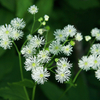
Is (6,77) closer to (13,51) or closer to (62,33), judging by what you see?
(13,51)

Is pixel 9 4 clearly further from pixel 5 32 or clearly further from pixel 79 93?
pixel 79 93

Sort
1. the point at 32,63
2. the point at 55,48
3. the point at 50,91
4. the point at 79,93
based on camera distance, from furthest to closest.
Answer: the point at 79,93
the point at 50,91
the point at 55,48
the point at 32,63

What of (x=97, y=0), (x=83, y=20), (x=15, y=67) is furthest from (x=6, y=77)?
(x=97, y=0)

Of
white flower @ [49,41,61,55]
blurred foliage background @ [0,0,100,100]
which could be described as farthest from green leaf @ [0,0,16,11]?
white flower @ [49,41,61,55]

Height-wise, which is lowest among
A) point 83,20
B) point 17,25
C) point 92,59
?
point 92,59

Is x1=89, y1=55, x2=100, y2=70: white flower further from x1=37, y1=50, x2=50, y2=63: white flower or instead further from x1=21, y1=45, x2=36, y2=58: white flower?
x1=21, y1=45, x2=36, y2=58: white flower

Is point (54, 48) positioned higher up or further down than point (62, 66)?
higher up

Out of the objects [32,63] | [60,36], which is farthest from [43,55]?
[60,36]

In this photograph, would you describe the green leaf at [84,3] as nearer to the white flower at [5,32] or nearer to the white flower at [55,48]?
the white flower at [55,48]
